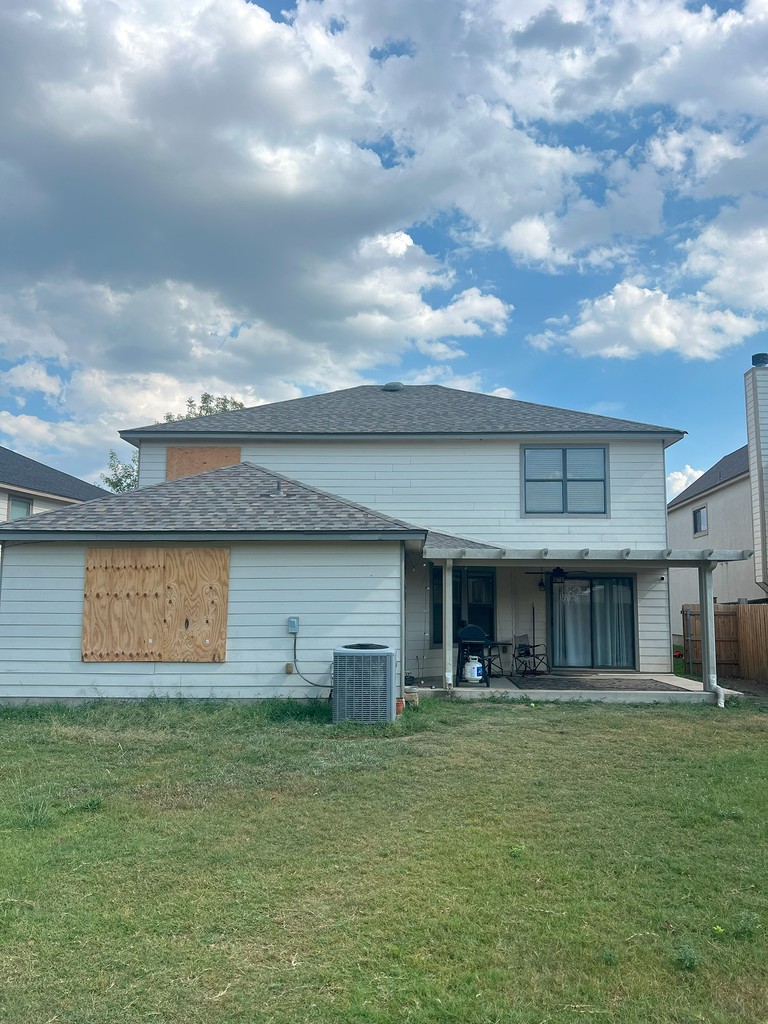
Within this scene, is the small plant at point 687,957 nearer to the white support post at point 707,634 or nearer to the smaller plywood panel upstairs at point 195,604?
the smaller plywood panel upstairs at point 195,604

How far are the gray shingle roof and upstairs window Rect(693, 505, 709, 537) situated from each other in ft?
54.7

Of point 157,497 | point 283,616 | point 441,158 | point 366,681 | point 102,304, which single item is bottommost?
Result: point 366,681

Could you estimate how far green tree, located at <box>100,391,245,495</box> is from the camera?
35.0m

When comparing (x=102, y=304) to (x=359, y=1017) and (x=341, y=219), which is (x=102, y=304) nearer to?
(x=341, y=219)

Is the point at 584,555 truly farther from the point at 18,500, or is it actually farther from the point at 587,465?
the point at 18,500

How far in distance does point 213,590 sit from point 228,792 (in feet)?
14.6

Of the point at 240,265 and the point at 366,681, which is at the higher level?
the point at 240,265

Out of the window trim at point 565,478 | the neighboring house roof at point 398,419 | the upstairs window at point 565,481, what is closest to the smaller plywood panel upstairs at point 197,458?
the neighboring house roof at point 398,419

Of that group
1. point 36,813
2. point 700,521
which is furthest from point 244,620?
point 700,521

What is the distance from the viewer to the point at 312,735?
7875mm

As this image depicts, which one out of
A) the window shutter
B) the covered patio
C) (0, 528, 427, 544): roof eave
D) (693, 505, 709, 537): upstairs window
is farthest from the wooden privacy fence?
(0, 528, 427, 544): roof eave

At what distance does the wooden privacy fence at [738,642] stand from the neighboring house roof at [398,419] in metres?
4.59

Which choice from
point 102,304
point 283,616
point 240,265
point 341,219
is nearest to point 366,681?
point 283,616

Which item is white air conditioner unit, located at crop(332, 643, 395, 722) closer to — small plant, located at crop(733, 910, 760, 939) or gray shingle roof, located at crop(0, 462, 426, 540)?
gray shingle roof, located at crop(0, 462, 426, 540)
